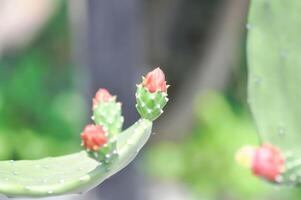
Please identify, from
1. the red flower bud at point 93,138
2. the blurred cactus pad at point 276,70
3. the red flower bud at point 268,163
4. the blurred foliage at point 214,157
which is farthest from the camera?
the blurred foliage at point 214,157

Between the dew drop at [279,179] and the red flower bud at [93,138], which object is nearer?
the red flower bud at [93,138]

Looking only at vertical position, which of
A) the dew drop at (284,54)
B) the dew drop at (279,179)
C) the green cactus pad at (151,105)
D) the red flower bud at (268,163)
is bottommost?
the dew drop at (279,179)

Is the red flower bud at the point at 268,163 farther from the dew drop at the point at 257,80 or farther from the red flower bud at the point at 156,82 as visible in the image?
the red flower bud at the point at 156,82

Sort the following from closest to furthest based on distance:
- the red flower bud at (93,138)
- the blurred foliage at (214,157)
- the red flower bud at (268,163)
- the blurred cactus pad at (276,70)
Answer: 1. the red flower bud at (93,138)
2. the red flower bud at (268,163)
3. the blurred cactus pad at (276,70)
4. the blurred foliage at (214,157)

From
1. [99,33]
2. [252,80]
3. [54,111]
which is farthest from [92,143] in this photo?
[54,111]

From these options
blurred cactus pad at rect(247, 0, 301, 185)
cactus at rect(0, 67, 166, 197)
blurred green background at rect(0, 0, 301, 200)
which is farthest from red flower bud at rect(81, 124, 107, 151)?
blurred green background at rect(0, 0, 301, 200)

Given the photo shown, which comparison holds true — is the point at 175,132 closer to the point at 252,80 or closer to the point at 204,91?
the point at 204,91

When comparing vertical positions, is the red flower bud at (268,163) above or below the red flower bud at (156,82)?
below

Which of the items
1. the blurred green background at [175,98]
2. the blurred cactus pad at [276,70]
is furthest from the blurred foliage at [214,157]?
the blurred cactus pad at [276,70]
